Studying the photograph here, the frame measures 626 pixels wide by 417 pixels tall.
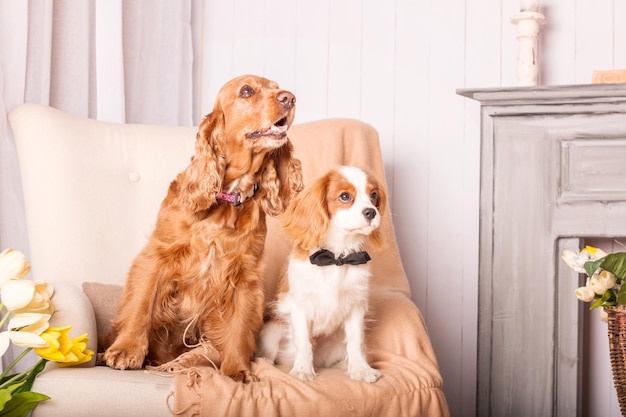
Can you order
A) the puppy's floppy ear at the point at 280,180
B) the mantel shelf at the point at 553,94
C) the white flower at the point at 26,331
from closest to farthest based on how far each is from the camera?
the white flower at the point at 26,331 → the puppy's floppy ear at the point at 280,180 → the mantel shelf at the point at 553,94

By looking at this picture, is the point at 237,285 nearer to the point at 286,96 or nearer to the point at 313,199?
the point at 313,199

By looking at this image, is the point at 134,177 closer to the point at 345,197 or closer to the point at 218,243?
the point at 218,243

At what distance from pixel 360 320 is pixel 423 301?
110 cm

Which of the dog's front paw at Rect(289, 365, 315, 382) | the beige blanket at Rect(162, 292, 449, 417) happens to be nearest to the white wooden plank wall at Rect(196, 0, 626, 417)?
the beige blanket at Rect(162, 292, 449, 417)

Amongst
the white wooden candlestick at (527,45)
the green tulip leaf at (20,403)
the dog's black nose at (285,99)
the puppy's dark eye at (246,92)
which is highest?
the white wooden candlestick at (527,45)

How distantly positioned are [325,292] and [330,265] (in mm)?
69

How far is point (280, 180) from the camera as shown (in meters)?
2.07

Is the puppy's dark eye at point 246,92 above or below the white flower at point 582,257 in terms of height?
above

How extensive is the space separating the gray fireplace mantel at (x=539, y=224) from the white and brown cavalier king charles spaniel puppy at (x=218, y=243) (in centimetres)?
88

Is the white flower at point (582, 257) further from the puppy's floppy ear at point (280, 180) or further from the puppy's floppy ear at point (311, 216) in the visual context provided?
the puppy's floppy ear at point (280, 180)

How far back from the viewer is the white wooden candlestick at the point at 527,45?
263 centimetres

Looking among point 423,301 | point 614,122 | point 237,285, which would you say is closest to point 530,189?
point 614,122

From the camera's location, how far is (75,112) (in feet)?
8.51

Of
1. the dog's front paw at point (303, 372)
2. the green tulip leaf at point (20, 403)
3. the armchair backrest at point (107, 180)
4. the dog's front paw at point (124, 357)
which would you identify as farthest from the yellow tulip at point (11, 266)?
the armchair backrest at point (107, 180)
